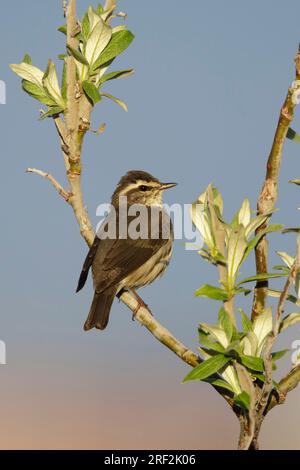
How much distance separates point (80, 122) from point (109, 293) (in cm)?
514

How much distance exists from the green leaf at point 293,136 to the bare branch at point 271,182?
11.1 inches

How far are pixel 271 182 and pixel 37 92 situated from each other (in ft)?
7.55

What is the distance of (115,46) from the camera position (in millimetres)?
5516

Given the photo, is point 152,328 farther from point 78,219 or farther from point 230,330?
point 78,219

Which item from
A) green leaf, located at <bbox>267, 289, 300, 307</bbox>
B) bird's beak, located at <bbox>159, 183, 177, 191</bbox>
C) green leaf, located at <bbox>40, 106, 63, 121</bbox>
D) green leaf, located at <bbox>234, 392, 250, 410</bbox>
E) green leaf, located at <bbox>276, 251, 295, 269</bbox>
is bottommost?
green leaf, located at <bbox>234, 392, 250, 410</bbox>

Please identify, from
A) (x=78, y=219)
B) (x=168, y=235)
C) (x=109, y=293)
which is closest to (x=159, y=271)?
(x=168, y=235)

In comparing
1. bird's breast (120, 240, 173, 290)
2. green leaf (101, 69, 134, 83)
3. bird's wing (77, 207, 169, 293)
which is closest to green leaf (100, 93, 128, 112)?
green leaf (101, 69, 134, 83)

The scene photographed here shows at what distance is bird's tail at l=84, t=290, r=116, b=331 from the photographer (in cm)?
1014

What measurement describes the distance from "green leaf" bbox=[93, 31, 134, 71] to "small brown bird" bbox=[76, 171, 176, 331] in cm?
415

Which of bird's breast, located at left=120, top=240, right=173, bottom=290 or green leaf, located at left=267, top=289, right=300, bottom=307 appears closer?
green leaf, located at left=267, top=289, right=300, bottom=307

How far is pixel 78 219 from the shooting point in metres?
5.59

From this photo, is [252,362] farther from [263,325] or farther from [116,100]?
[116,100]

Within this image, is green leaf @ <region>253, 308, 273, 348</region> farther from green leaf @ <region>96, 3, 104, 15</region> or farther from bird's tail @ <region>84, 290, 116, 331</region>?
bird's tail @ <region>84, 290, 116, 331</region>

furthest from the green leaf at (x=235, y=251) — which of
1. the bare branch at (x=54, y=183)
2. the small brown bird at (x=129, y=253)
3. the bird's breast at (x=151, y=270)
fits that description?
the bird's breast at (x=151, y=270)
